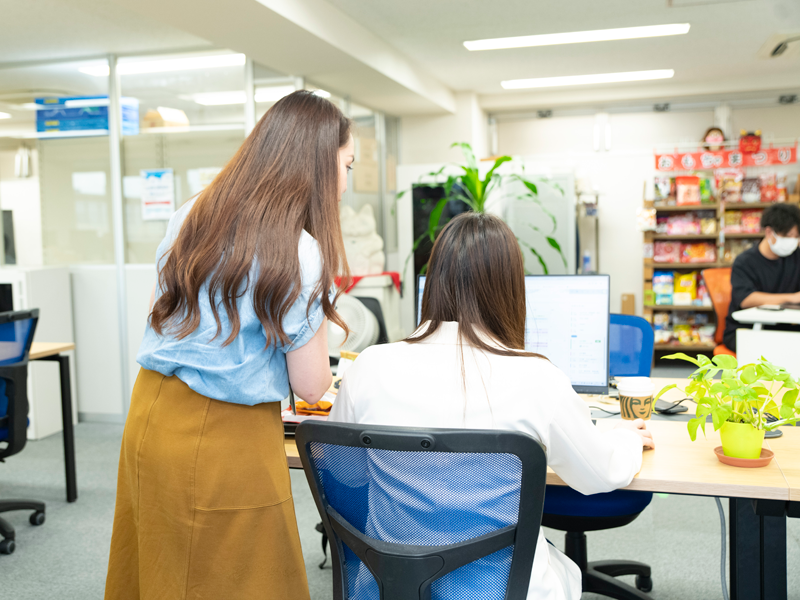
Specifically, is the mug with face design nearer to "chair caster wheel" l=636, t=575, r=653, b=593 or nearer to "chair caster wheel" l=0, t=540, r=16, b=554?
"chair caster wheel" l=636, t=575, r=653, b=593

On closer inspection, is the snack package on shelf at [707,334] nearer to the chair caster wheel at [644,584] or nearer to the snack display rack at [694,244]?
the snack display rack at [694,244]

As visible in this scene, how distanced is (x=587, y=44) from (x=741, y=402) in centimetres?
422

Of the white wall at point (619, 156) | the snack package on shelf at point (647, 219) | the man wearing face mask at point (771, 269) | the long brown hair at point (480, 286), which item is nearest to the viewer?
the long brown hair at point (480, 286)

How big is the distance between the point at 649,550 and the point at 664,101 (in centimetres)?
533

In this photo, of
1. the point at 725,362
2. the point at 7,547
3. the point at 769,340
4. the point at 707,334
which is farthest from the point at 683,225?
the point at 7,547

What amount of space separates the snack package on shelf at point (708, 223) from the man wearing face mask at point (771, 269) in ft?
6.40

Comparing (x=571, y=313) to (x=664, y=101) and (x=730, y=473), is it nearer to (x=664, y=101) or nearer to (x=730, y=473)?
(x=730, y=473)

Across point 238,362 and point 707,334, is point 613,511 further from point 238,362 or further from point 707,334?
point 707,334

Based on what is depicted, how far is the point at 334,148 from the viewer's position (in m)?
1.26

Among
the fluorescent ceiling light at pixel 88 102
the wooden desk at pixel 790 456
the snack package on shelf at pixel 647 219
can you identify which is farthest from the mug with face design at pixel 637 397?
the snack package on shelf at pixel 647 219

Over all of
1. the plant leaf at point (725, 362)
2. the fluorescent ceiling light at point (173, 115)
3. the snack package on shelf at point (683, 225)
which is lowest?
the plant leaf at point (725, 362)

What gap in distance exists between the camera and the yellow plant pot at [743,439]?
1329mm

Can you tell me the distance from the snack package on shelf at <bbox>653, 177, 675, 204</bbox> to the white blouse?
546cm

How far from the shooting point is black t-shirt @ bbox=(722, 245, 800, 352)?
407 cm
